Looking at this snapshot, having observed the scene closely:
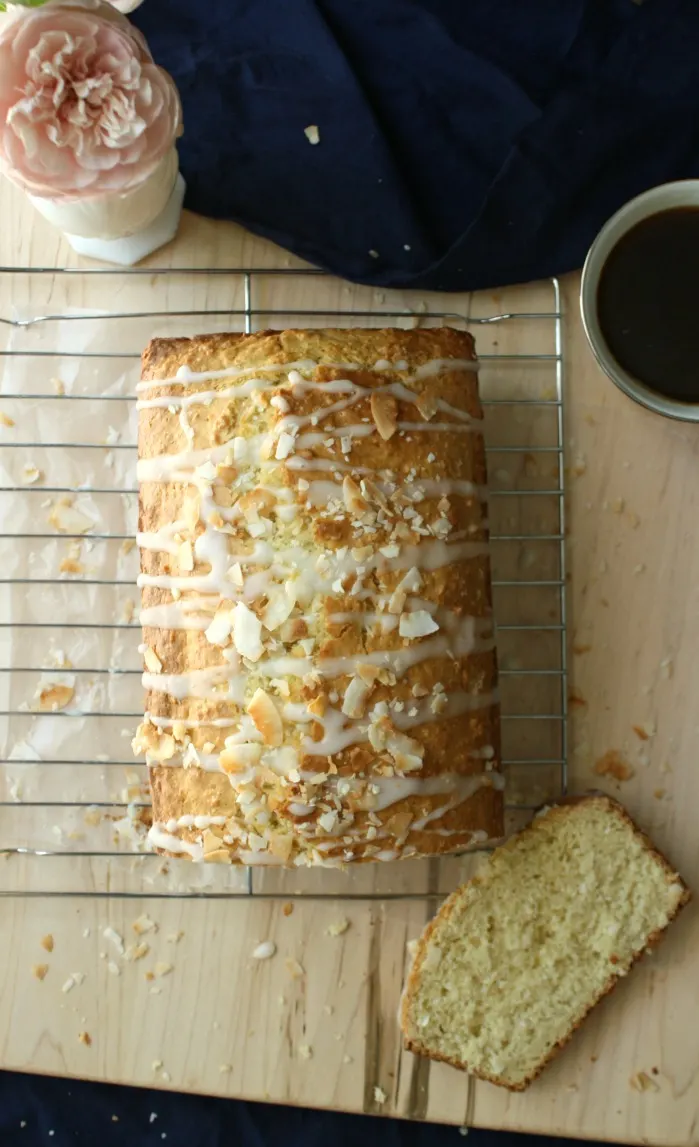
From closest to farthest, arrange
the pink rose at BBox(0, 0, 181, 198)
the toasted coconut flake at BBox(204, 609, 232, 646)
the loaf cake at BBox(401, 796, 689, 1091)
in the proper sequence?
the pink rose at BBox(0, 0, 181, 198) < the toasted coconut flake at BBox(204, 609, 232, 646) < the loaf cake at BBox(401, 796, 689, 1091)

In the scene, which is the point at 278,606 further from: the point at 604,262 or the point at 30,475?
the point at 604,262

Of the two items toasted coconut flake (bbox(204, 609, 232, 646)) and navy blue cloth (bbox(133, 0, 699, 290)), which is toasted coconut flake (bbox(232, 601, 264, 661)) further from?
navy blue cloth (bbox(133, 0, 699, 290))

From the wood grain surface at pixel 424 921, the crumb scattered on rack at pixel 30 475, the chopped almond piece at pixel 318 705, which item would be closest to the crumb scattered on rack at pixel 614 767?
the wood grain surface at pixel 424 921

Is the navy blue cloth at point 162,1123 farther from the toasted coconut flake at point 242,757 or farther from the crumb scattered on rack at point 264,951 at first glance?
the toasted coconut flake at point 242,757

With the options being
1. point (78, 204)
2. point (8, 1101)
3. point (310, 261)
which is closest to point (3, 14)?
point (78, 204)

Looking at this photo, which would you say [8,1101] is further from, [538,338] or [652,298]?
[652,298]

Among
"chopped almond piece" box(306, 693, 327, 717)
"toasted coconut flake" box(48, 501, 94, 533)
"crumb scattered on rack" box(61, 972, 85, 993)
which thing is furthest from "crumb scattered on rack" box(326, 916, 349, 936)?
"toasted coconut flake" box(48, 501, 94, 533)
